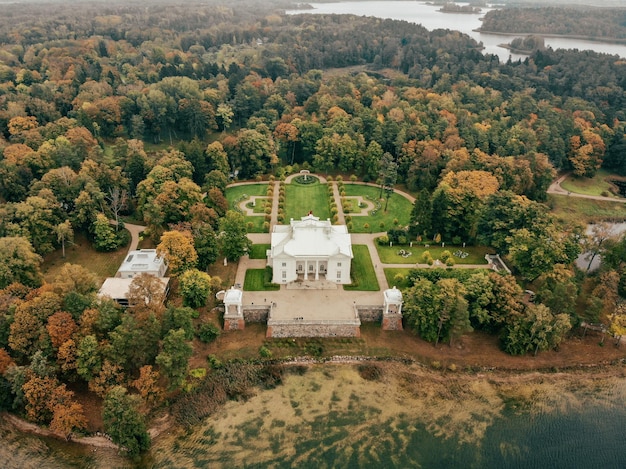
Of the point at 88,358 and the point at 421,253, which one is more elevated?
the point at 88,358

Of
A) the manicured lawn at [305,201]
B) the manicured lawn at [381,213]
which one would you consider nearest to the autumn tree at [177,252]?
the manicured lawn at [305,201]

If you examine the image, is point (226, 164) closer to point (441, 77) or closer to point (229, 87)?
point (229, 87)

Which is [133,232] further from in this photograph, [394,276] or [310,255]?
[394,276]

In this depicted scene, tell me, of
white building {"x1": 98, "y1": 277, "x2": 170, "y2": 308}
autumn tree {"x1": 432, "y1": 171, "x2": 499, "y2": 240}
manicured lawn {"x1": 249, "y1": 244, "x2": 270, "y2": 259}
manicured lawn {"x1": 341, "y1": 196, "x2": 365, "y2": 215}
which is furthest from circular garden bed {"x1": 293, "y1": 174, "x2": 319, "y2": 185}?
white building {"x1": 98, "y1": 277, "x2": 170, "y2": 308}

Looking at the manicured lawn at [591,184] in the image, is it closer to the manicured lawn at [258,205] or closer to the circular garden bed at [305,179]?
the circular garden bed at [305,179]

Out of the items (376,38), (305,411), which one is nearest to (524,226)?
(305,411)

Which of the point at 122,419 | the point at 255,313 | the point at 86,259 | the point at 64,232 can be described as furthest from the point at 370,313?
the point at 64,232
